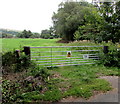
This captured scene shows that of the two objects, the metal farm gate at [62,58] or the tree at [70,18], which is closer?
the metal farm gate at [62,58]

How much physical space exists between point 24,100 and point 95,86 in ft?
6.12

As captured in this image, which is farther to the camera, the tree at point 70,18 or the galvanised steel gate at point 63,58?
the tree at point 70,18

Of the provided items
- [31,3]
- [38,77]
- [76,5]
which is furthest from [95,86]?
[76,5]

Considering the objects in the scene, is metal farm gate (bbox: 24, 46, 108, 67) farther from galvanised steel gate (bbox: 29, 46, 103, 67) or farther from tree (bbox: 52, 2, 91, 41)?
tree (bbox: 52, 2, 91, 41)

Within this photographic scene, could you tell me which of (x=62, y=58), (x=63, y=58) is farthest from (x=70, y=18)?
(x=62, y=58)

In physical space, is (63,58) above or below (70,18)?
below

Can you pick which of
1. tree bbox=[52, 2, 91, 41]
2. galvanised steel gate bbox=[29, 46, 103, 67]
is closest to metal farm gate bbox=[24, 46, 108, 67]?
galvanised steel gate bbox=[29, 46, 103, 67]

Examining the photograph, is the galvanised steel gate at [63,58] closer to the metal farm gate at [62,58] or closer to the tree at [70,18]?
the metal farm gate at [62,58]

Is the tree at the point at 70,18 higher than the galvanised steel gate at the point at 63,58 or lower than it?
higher

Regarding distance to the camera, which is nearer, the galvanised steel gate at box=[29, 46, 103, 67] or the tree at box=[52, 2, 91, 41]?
the galvanised steel gate at box=[29, 46, 103, 67]

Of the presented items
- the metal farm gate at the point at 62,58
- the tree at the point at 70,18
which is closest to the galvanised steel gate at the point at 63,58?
the metal farm gate at the point at 62,58

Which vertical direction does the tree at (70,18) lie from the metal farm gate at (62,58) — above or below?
above

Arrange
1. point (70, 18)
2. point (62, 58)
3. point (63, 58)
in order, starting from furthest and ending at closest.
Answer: point (70, 18)
point (63, 58)
point (62, 58)

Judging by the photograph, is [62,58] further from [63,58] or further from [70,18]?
[70,18]
